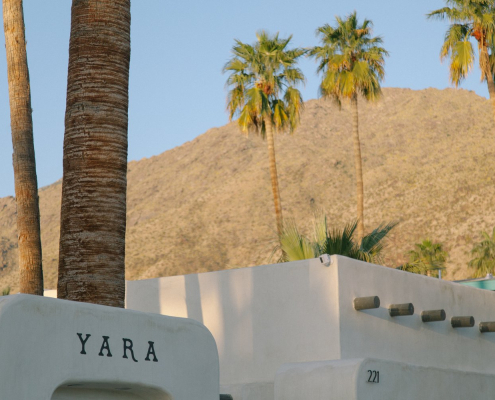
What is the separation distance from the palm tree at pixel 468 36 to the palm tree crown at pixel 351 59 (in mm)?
4698

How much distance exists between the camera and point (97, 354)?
5984mm

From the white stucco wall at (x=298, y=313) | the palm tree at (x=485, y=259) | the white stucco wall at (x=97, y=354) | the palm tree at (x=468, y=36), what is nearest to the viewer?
the white stucco wall at (x=97, y=354)

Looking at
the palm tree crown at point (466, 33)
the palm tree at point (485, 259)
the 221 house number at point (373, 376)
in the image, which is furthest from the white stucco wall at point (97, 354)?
the palm tree at point (485, 259)

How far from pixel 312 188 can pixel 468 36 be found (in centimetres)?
6538

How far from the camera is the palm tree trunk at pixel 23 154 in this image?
13.2 meters

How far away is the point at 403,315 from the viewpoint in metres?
13.6

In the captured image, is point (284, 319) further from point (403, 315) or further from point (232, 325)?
point (403, 315)

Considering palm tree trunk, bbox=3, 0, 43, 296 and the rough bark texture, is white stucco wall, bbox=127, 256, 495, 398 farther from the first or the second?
the rough bark texture

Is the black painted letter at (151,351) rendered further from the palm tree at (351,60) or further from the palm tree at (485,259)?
the palm tree at (485,259)

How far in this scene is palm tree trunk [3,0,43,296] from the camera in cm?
1320

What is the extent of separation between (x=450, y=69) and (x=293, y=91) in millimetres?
6596

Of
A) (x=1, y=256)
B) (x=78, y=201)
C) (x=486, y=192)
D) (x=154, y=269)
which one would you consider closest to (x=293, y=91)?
(x=78, y=201)

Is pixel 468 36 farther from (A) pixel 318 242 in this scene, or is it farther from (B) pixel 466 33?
(A) pixel 318 242

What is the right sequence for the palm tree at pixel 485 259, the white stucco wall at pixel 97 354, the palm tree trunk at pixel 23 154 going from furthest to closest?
the palm tree at pixel 485 259, the palm tree trunk at pixel 23 154, the white stucco wall at pixel 97 354
